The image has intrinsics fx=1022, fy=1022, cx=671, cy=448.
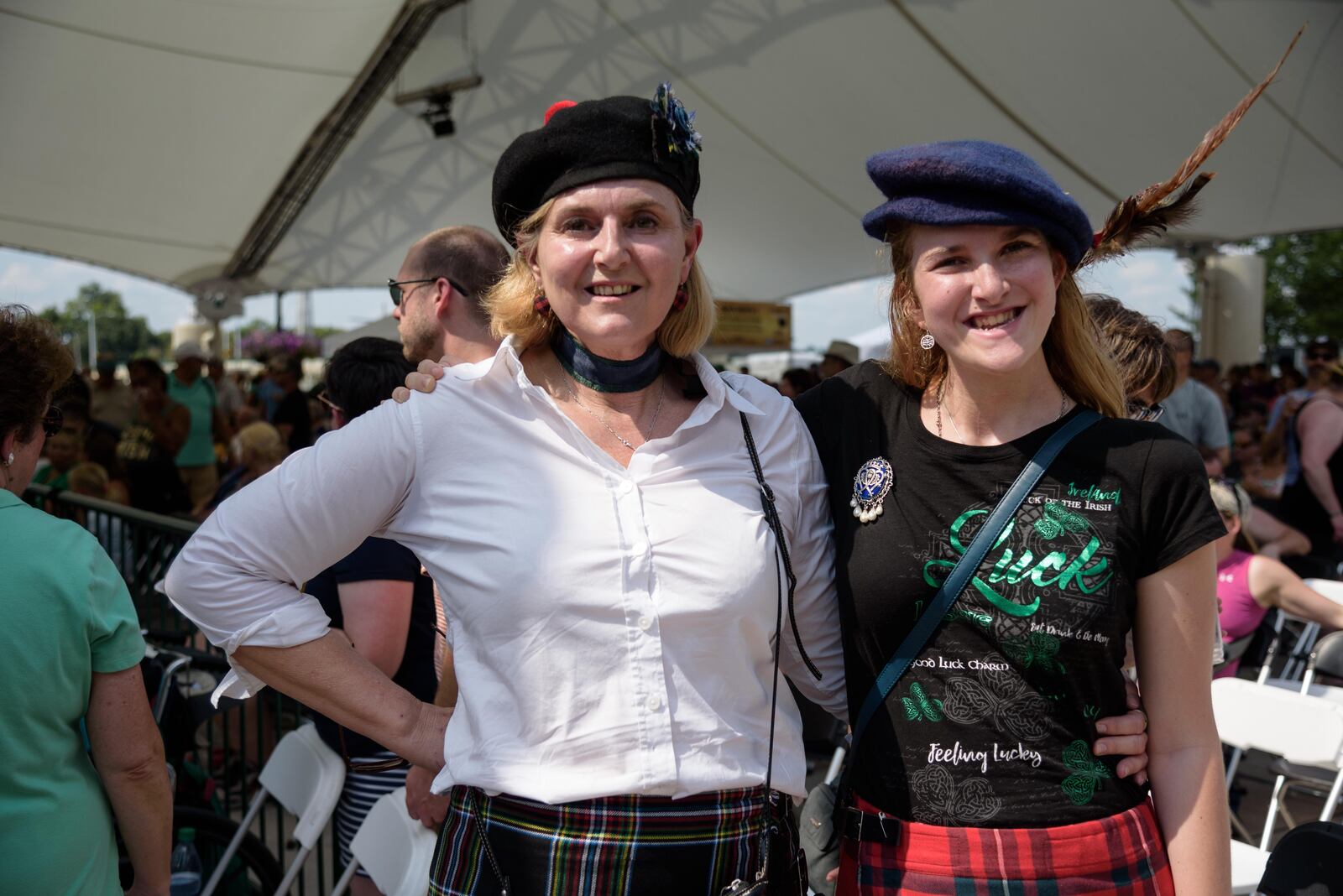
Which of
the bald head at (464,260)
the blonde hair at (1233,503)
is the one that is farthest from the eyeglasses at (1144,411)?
the blonde hair at (1233,503)

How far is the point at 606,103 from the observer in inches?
65.0

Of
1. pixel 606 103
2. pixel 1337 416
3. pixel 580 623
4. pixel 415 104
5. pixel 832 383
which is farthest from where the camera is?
pixel 415 104

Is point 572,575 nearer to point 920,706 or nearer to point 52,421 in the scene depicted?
point 920,706


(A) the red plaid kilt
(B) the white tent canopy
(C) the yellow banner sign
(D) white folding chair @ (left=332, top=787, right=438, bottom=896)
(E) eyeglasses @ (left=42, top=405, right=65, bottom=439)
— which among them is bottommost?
(D) white folding chair @ (left=332, top=787, right=438, bottom=896)

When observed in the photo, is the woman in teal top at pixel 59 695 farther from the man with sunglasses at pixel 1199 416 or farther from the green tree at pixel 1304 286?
the green tree at pixel 1304 286

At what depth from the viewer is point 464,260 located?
9.82 ft

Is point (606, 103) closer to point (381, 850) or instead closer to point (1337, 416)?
point (381, 850)

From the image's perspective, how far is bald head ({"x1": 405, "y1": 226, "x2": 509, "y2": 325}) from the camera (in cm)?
298

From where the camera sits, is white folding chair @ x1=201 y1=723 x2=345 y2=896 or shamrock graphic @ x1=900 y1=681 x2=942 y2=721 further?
white folding chair @ x1=201 y1=723 x2=345 y2=896

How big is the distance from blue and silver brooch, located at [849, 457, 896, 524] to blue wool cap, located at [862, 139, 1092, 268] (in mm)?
415

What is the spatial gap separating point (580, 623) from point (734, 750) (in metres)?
0.31

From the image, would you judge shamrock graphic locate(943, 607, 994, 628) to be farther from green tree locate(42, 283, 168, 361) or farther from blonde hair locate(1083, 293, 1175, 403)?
green tree locate(42, 283, 168, 361)

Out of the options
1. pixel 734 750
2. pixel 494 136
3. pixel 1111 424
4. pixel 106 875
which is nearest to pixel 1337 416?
pixel 1111 424

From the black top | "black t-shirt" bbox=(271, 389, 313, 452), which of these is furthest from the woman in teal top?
"black t-shirt" bbox=(271, 389, 313, 452)
